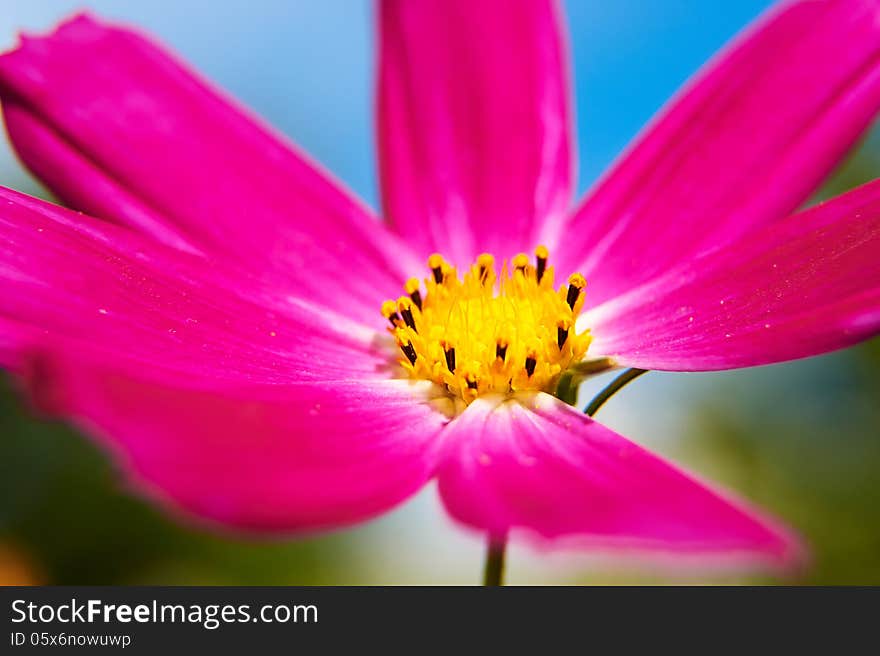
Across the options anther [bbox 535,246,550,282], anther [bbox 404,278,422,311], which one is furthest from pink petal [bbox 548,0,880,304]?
anther [bbox 404,278,422,311]

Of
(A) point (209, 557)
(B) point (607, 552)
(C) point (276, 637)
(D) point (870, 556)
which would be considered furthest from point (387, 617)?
(D) point (870, 556)

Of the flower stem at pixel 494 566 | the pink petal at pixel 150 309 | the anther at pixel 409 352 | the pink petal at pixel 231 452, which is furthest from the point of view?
the anther at pixel 409 352

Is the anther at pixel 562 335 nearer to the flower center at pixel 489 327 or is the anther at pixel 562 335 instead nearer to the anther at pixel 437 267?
the flower center at pixel 489 327

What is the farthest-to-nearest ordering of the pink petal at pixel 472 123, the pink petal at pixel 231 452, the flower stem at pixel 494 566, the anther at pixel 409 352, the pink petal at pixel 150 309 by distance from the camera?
the pink petal at pixel 472 123 → the anther at pixel 409 352 → the pink petal at pixel 150 309 → the flower stem at pixel 494 566 → the pink petal at pixel 231 452

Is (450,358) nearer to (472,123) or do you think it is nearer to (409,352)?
(409,352)

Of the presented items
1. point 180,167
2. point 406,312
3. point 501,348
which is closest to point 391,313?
point 406,312

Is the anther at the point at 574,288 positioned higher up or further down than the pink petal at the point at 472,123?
further down

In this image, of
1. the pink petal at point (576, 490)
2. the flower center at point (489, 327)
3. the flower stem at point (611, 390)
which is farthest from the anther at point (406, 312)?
the flower stem at point (611, 390)
